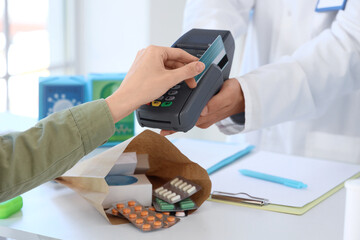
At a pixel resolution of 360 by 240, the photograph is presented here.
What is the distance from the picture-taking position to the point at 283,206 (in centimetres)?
77

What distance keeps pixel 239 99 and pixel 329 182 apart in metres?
0.22

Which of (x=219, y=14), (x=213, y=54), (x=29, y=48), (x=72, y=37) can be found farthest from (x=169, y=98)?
(x=72, y=37)

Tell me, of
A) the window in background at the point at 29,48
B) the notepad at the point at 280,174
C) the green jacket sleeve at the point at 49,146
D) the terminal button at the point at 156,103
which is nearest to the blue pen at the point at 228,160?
the notepad at the point at 280,174

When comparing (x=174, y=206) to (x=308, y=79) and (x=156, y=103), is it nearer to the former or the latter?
(x=156, y=103)

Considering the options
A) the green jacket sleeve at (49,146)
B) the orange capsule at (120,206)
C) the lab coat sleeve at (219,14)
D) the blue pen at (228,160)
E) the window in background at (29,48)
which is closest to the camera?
the green jacket sleeve at (49,146)

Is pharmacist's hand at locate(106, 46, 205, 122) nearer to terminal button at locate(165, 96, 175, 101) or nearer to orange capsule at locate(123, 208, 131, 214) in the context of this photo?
terminal button at locate(165, 96, 175, 101)

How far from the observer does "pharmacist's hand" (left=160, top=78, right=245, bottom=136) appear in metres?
0.87

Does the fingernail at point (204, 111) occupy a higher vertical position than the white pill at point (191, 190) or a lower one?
higher

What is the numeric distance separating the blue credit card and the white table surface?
22cm

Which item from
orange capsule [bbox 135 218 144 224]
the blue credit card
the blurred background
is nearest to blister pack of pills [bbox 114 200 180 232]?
orange capsule [bbox 135 218 144 224]

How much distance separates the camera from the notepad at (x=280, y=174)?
791 mm

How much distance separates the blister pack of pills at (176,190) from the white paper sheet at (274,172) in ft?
0.28

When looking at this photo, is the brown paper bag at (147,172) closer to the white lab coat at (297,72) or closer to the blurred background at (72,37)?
the white lab coat at (297,72)

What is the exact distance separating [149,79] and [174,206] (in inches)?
7.5
